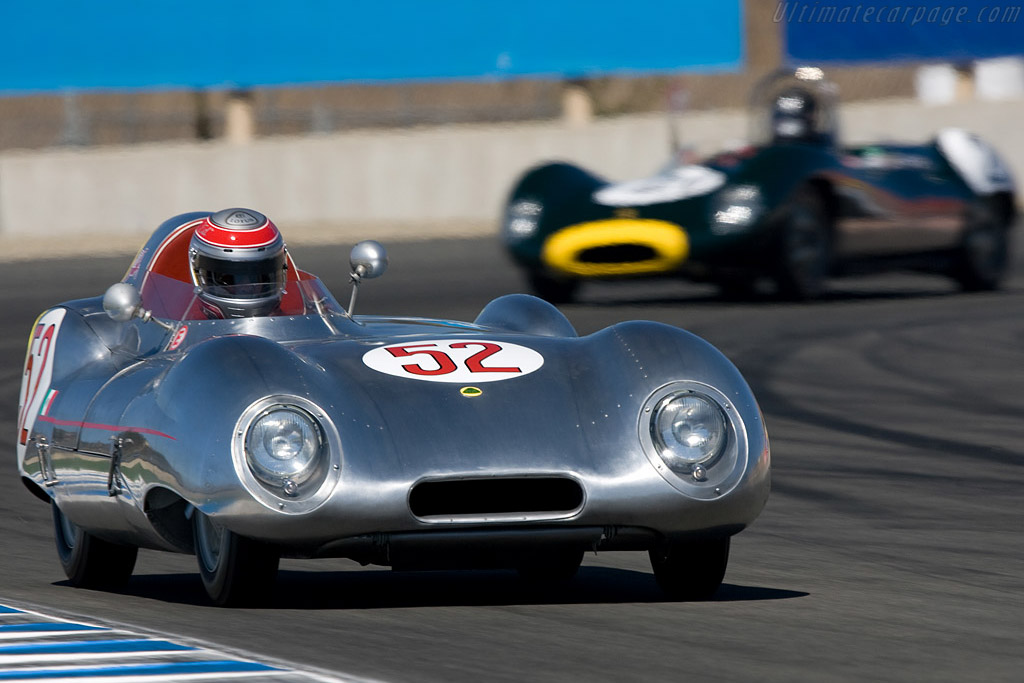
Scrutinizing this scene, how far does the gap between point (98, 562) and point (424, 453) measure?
57.2 inches

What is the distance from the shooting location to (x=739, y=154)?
54.6 feet

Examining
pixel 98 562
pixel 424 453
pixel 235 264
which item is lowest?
pixel 98 562

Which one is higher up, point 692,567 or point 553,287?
point 692,567

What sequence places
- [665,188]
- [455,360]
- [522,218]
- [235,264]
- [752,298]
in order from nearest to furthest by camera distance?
[455,360]
[235,264]
[665,188]
[522,218]
[752,298]

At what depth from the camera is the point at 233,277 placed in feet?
22.1

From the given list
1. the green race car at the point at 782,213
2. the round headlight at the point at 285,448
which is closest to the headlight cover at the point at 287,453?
the round headlight at the point at 285,448

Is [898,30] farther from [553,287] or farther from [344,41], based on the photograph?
[553,287]

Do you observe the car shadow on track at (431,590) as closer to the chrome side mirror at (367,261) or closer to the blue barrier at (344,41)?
the chrome side mirror at (367,261)

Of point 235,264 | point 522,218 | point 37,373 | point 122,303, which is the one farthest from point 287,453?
point 522,218

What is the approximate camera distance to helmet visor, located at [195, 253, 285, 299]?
6730 mm

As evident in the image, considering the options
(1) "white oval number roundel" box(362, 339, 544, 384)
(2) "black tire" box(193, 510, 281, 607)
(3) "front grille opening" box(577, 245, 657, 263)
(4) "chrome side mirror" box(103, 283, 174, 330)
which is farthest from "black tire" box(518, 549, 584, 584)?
(3) "front grille opening" box(577, 245, 657, 263)

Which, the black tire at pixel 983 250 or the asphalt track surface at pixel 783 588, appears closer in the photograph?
the asphalt track surface at pixel 783 588

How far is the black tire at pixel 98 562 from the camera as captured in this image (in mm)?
6504

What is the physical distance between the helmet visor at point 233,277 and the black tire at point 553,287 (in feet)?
31.2
